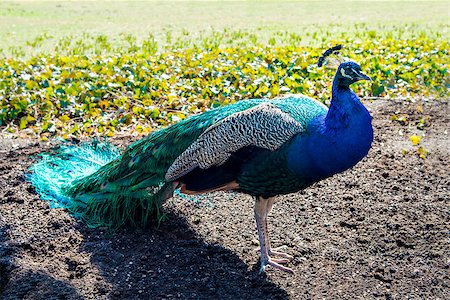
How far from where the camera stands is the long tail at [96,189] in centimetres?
344

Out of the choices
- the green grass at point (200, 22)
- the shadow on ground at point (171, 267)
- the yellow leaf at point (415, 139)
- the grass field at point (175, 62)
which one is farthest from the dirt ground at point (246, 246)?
the green grass at point (200, 22)

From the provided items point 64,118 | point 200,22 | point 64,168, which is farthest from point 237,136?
point 200,22

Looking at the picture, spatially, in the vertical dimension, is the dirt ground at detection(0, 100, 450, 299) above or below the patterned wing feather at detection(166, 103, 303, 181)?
below

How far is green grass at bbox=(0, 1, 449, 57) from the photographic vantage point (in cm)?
890

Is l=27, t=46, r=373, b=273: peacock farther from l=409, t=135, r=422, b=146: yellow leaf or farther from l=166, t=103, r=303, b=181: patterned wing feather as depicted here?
l=409, t=135, r=422, b=146: yellow leaf

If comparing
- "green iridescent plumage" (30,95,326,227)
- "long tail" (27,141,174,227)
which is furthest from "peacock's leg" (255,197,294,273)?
"long tail" (27,141,174,227)

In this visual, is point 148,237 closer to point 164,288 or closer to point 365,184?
point 164,288

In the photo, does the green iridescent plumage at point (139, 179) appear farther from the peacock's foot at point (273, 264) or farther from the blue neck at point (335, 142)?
the peacock's foot at point (273, 264)

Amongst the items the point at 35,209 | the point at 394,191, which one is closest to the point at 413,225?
the point at 394,191

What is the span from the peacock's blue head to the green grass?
17.8 feet

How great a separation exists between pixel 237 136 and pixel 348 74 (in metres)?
0.60

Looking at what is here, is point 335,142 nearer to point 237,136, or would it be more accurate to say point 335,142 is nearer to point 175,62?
point 237,136

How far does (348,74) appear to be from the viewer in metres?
2.95

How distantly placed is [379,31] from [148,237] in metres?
7.23
